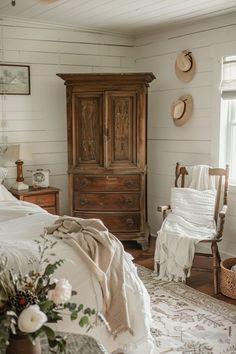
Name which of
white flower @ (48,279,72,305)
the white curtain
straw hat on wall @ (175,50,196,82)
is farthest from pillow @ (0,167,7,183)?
white flower @ (48,279,72,305)

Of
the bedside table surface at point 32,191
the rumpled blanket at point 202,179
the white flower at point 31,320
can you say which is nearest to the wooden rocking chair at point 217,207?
the rumpled blanket at point 202,179

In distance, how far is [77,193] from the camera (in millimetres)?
4820

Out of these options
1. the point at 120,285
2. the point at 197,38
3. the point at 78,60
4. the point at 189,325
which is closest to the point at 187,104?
the point at 197,38

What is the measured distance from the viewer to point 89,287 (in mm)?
2377

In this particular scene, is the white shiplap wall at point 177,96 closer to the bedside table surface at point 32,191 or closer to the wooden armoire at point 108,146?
the wooden armoire at point 108,146

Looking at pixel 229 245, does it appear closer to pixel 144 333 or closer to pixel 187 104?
pixel 187 104

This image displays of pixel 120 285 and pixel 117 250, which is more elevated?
pixel 117 250

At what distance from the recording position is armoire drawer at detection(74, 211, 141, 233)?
4863 millimetres

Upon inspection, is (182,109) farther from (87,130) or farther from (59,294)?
(59,294)

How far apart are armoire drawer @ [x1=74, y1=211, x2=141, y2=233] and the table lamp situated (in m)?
0.69

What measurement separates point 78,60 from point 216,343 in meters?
3.55

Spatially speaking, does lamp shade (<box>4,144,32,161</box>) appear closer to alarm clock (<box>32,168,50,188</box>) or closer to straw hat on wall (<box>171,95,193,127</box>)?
alarm clock (<box>32,168,50,188</box>)

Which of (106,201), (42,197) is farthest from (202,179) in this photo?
(42,197)

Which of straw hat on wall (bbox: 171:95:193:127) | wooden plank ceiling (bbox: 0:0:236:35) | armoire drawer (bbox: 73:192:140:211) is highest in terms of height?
wooden plank ceiling (bbox: 0:0:236:35)
